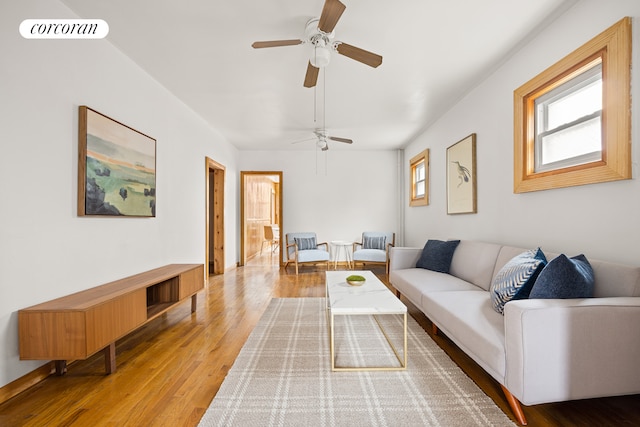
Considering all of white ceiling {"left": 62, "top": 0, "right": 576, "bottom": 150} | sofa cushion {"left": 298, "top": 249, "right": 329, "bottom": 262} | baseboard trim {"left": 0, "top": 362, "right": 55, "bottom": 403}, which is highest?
white ceiling {"left": 62, "top": 0, "right": 576, "bottom": 150}

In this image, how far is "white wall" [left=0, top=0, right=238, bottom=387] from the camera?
1744mm

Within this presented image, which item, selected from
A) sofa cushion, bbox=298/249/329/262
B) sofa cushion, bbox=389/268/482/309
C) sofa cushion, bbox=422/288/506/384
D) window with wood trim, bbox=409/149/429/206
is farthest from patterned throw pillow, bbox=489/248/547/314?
sofa cushion, bbox=298/249/329/262

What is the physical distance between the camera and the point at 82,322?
178 cm

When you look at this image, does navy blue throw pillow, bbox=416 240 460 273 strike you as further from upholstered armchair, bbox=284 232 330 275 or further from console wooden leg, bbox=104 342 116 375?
console wooden leg, bbox=104 342 116 375

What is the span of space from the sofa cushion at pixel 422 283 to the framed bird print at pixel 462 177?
993 millimetres

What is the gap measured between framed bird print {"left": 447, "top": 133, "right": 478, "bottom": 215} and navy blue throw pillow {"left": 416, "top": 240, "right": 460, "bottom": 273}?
529mm

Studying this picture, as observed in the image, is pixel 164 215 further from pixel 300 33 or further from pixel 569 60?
pixel 569 60

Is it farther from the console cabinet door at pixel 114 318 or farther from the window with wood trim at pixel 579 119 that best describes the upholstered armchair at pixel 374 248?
the console cabinet door at pixel 114 318

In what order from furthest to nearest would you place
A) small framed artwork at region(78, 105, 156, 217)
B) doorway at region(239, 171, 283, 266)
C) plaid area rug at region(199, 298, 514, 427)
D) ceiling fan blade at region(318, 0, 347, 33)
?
doorway at region(239, 171, 283, 266), small framed artwork at region(78, 105, 156, 217), ceiling fan blade at region(318, 0, 347, 33), plaid area rug at region(199, 298, 514, 427)

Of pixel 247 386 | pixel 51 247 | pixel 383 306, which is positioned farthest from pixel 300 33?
pixel 247 386

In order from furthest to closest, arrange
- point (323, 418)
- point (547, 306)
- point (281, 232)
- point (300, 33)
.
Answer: point (281, 232), point (300, 33), point (323, 418), point (547, 306)

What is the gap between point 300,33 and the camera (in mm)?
2465

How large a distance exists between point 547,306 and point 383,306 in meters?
0.98

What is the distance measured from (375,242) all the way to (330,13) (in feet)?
16.1
